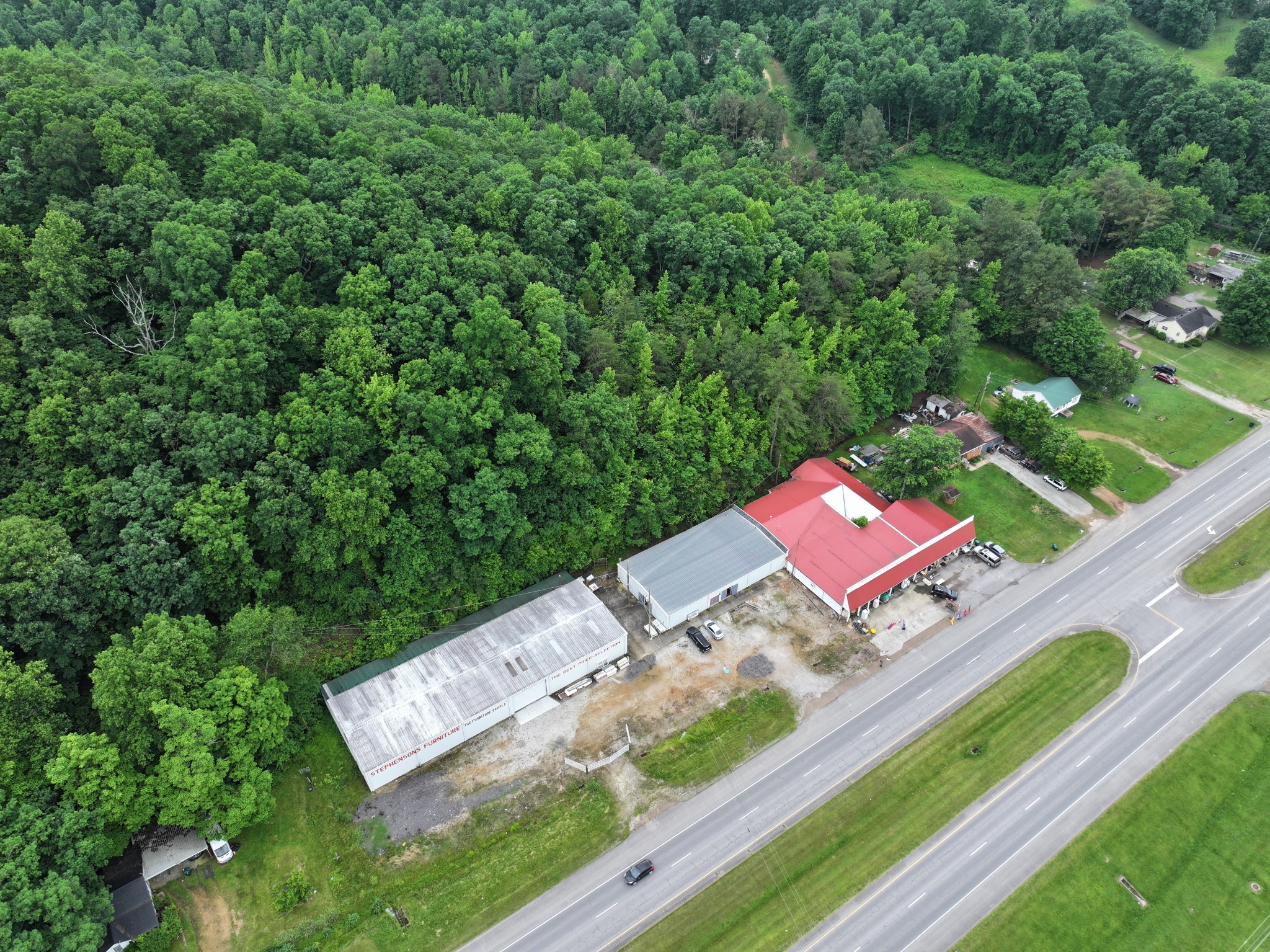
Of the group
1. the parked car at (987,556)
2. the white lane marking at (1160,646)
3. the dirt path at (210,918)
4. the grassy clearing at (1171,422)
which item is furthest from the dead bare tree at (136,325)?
the grassy clearing at (1171,422)

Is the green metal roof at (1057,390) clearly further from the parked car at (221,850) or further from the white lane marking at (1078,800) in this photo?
the parked car at (221,850)

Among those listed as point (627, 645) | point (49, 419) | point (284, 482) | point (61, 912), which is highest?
point (49, 419)

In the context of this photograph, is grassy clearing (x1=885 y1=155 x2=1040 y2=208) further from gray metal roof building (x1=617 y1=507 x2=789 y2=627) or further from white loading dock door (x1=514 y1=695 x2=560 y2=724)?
white loading dock door (x1=514 y1=695 x2=560 y2=724)

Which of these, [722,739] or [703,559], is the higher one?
[703,559]

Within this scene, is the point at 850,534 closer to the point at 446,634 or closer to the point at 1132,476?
the point at 1132,476

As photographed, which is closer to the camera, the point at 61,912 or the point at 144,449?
the point at 61,912

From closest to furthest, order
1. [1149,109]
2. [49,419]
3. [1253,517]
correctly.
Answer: [49,419]
[1253,517]
[1149,109]

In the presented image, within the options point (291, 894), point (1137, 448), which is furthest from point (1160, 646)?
point (291, 894)

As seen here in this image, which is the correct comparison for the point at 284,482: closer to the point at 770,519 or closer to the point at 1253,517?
the point at 770,519

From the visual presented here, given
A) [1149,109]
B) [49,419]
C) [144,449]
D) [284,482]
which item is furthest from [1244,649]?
[1149,109]
